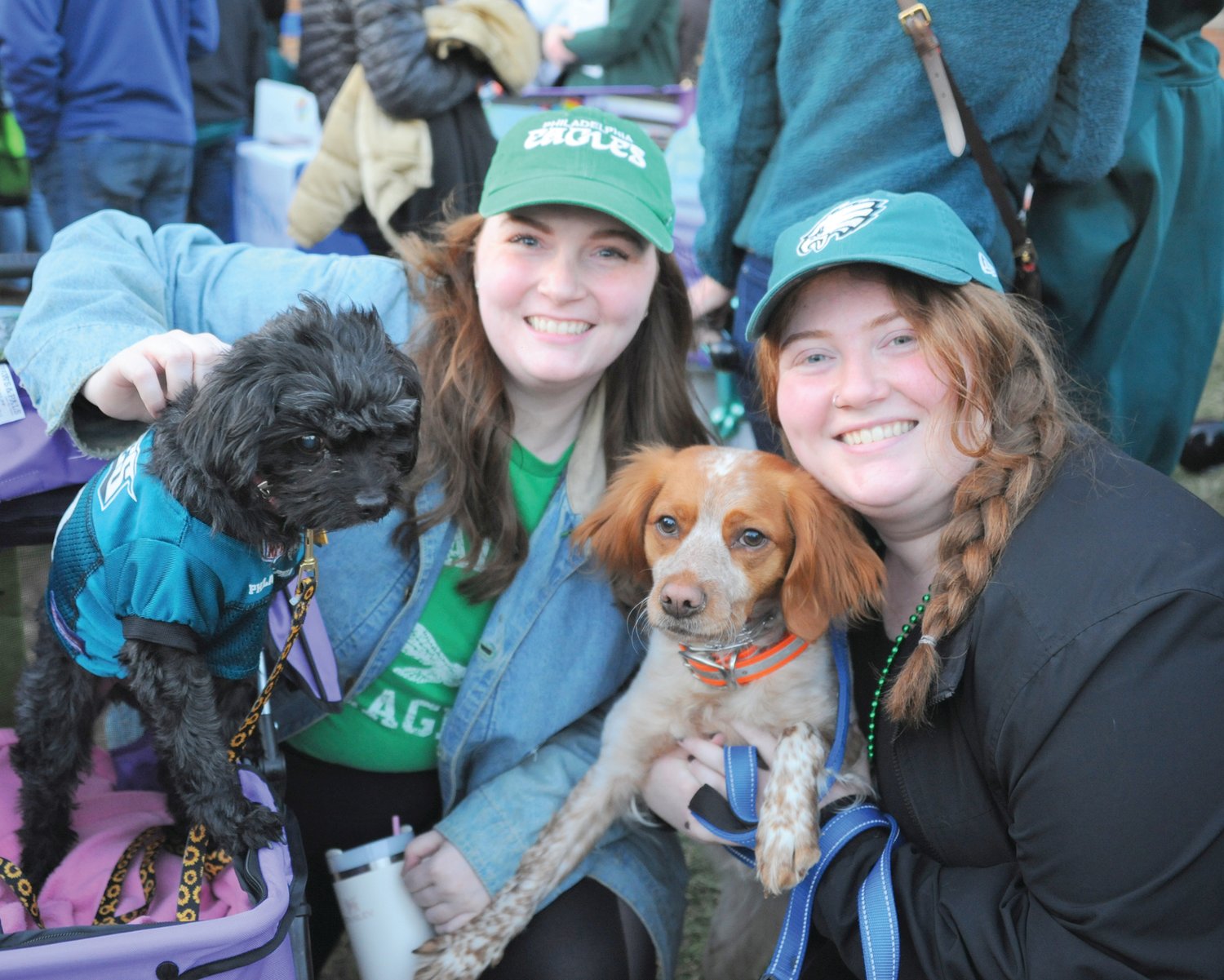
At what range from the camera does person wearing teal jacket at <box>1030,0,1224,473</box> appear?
2.48 metres

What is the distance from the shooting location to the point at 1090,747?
1.44 meters

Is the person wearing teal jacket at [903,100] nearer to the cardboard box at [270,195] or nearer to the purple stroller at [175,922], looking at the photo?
the purple stroller at [175,922]

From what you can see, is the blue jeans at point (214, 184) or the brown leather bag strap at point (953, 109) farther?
the blue jeans at point (214, 184)

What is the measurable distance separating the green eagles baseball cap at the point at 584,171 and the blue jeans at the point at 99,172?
3365 mm

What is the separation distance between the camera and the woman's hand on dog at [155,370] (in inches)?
63.3

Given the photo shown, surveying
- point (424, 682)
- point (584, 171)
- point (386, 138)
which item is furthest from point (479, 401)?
point (386, 138)

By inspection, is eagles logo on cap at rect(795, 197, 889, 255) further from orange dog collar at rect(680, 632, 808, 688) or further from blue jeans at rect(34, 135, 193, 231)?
blue jeans at rect(34, 135, 193, 231)

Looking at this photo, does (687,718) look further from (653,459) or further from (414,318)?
(414,318)

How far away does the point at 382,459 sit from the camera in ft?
5.11


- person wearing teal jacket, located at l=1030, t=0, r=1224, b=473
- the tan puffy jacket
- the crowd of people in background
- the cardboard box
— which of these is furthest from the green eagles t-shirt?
the cardboard box

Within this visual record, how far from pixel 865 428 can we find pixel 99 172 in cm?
431

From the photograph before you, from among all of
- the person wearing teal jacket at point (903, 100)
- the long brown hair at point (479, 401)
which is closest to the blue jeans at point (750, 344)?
the person wearing teal jacket at point (903, 100)

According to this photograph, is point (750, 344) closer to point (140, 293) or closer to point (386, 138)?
point (140, 293)

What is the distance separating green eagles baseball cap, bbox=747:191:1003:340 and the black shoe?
389cm
